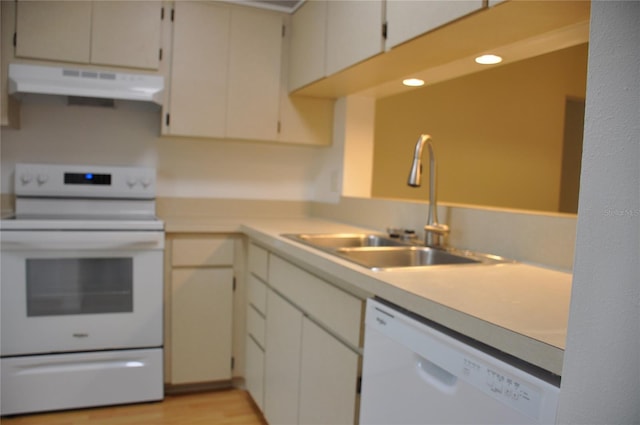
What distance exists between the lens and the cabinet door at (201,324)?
8.27 feet

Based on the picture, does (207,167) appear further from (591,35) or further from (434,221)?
(591,35)

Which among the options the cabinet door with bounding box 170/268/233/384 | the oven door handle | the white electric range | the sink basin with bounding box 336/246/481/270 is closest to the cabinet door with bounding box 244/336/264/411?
the cabinet door with bounding box 170/268/233/384

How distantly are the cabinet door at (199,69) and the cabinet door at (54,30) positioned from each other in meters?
0.42

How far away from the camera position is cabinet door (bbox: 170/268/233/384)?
2520mm

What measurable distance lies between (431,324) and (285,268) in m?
0.98

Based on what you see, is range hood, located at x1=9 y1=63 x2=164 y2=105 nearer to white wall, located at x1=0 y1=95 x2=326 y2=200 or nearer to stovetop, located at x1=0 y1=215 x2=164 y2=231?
white wall, located at x1=0 y1=95 x2=326 y2=200

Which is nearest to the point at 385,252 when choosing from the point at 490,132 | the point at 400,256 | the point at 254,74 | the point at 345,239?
the point at 400,256

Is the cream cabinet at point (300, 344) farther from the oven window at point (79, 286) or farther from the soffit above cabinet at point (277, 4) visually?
the soffit above cabinet at point (277, 4)

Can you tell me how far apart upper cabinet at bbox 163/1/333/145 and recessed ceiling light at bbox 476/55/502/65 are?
4.00 feet

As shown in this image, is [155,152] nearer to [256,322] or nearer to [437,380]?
[256,322]

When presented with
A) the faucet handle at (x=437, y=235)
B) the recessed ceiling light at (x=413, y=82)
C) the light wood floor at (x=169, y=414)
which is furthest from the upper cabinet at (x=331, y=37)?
the light wood floor at (x=169, y=414)

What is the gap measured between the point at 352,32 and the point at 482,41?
607 millimetres

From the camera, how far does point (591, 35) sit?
0.60 m

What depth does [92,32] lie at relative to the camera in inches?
96.3
